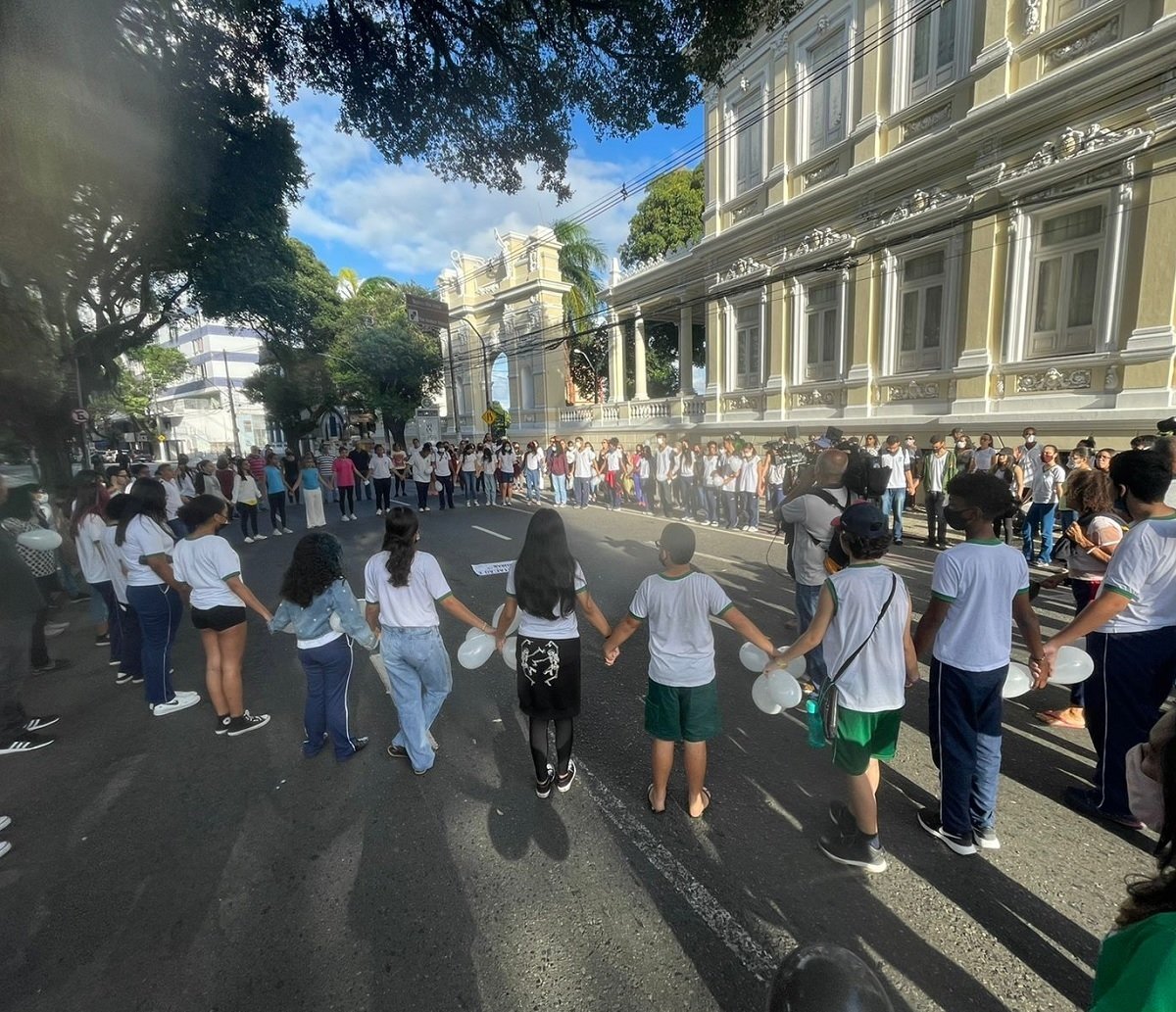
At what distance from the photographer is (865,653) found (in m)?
2.56

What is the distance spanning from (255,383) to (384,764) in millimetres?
36883

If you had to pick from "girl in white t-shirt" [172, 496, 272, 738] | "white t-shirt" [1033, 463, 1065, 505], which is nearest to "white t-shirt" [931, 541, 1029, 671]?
Answer: "girl in white t-shirt" [172, 496, 272, 738]

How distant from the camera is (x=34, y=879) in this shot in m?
2.85

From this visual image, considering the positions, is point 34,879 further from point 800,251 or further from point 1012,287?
point 800,251

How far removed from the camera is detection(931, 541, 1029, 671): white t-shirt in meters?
2.58

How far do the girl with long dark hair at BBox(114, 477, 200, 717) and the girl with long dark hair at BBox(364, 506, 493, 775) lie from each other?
1.78m

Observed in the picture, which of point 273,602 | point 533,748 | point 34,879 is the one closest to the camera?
point 34,879

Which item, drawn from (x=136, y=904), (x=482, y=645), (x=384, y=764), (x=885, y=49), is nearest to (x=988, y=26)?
(x=885, y=49)

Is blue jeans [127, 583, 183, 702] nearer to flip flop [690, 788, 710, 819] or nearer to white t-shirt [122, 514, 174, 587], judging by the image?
white t-shirt [122, 514, 174, 587]

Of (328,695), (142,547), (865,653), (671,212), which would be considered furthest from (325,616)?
(671,212)

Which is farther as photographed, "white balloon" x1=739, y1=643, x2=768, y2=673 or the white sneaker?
the white sneaker

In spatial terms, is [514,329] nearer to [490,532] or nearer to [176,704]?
[490,532]

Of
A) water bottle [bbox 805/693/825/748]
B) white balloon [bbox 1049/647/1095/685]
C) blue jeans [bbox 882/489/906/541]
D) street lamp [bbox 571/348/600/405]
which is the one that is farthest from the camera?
street lamp [bbox 571/348/600/405]

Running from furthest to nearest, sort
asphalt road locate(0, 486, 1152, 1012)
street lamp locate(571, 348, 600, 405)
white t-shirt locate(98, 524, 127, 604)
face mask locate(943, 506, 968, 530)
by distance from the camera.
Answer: street lamp locate(571, 348, 600, 405) < white t-shirt locate(98, 524, 127, 604) < face mask locate(943, 506, 968, 530) < asphalt road locate(0, 486, 1152, 1012)
